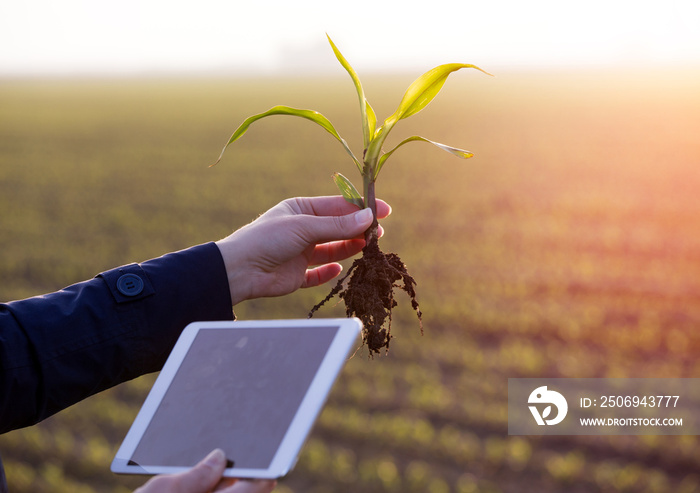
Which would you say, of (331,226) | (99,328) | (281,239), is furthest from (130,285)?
(331,226)

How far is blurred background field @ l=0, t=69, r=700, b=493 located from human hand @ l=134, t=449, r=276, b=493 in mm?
3388

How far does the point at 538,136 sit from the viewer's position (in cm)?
2208

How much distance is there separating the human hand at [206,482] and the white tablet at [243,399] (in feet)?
0.07

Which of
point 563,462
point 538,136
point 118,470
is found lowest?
point 538,136

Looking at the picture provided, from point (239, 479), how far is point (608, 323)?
618 centimetres

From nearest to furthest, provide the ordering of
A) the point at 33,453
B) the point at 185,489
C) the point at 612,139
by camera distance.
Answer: the point at 185,489
the point at 33,453
the point at 612,139

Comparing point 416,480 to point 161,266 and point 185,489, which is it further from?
point 185,489

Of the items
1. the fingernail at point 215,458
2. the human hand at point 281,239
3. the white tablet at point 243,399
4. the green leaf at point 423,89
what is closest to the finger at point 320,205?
the human hand at point 281,239

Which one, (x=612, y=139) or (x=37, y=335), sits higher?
(x=37, y=335)

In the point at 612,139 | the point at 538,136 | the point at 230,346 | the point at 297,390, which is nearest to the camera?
the point at 297,390

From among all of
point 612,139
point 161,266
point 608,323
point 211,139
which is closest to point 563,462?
point 608,323

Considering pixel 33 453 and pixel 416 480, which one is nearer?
pixel 416 480

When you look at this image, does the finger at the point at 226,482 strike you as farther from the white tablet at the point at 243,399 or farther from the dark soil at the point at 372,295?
the dark soil at the point at 372,295
